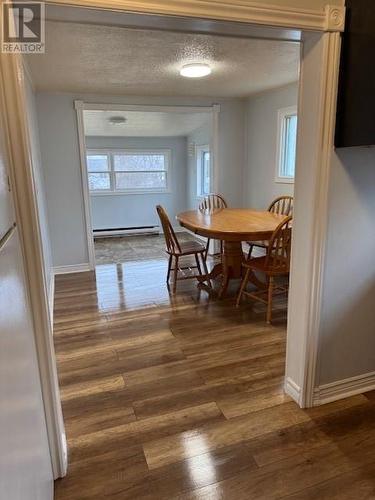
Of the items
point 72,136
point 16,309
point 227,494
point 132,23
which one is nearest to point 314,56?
point 132,23

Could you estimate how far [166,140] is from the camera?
7805mm

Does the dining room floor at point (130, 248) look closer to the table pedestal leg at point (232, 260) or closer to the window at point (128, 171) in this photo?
the window at point (128, 171)

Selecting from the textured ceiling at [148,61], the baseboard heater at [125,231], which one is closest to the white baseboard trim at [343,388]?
the textured ceiling at [148,61]

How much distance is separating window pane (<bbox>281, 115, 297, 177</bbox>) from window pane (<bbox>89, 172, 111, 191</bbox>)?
172 inches

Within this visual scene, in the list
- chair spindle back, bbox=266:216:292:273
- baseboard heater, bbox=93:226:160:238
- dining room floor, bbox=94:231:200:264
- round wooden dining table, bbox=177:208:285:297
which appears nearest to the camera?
chair spindle back, bbox=266:216:292:273

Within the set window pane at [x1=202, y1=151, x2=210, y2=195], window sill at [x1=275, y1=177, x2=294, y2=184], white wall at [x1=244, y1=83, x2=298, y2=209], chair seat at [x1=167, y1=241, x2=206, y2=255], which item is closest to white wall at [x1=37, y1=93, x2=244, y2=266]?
white wall at [x1=244, y1=83, x2=298, y2=209]

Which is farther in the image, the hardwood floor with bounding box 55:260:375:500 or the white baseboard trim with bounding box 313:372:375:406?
the white baseboard trim with bounding box 313:372:375:406

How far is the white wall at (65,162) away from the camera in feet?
13.7

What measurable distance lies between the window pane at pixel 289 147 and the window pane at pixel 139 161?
3.92 metres

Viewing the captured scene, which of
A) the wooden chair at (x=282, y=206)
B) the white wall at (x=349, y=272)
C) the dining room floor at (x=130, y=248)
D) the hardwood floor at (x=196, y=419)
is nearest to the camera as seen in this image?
the hardwood floor at (x=196, y=419)

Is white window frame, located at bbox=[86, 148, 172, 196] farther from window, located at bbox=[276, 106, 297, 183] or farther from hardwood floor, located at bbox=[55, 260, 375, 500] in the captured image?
hardwood floor, located at bbox=[55, 260, 375, 500]

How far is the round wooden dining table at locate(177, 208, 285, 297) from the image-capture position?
3.09m

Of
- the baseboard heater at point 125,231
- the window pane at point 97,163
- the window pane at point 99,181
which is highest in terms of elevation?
the window pane at point 97,163

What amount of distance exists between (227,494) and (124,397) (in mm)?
840
